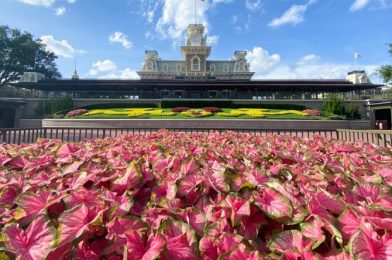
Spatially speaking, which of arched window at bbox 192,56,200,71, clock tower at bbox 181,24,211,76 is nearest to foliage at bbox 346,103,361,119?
clock tower at bbox 181,24,211,76

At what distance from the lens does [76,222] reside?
102 cm

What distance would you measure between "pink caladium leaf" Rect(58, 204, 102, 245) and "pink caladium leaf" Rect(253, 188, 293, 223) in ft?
2.21

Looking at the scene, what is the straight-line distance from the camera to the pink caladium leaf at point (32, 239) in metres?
0.92

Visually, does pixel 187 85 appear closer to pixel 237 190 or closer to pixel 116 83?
pixel 116 83

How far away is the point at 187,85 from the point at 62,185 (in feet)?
114

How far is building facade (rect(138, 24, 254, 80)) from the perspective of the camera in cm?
6519

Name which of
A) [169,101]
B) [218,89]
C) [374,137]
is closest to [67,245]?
[374,137]

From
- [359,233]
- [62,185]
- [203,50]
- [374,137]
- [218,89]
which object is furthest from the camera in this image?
[203,50]

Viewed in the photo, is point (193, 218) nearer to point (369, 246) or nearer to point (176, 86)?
point (369, 246)

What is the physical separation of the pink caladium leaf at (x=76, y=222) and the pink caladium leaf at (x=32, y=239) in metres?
0.04

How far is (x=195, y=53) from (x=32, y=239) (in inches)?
2743

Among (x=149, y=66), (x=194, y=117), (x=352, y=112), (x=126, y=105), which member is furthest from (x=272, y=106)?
(x=149, y=66)

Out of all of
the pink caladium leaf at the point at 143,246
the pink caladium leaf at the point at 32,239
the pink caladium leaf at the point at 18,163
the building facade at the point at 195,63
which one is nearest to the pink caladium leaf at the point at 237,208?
the pink caladium leaf at the point at 143,246

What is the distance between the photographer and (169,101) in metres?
32.9
